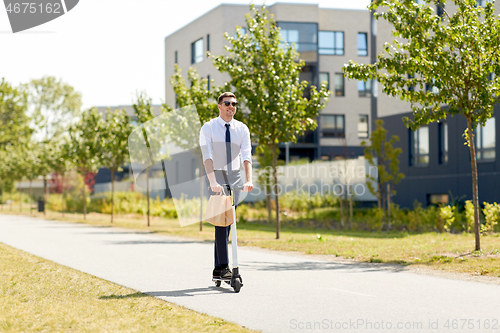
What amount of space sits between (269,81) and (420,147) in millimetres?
12983

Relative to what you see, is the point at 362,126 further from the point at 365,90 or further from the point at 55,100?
the point at 55,100

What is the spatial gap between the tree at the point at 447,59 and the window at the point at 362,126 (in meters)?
32.5

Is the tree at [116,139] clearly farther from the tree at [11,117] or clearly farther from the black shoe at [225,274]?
the black shoe at [225,274]

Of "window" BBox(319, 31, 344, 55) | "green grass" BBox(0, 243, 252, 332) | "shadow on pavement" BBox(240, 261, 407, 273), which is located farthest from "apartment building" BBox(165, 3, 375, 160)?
"green grass" BBox(0, 243, 252, 332)

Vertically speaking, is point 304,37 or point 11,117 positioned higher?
point 304,37

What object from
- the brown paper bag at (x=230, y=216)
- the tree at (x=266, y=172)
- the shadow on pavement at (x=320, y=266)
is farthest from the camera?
the tree at (x=266, y=172)

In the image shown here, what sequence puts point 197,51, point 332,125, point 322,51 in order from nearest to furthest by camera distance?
point 322,51 < point 332,125 < point 197,51

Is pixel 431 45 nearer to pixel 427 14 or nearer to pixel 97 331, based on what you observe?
pixel 427 14

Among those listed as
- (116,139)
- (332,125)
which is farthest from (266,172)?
(332,125)

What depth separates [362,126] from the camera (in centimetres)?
4356

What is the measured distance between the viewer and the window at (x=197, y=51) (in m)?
43.4

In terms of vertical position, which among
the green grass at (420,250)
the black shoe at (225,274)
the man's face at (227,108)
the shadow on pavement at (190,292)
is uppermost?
the man's face at (227,108)

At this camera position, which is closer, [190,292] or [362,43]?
[190,292]

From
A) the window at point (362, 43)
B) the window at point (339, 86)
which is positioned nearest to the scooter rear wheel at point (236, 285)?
the window at point (339, 86)
